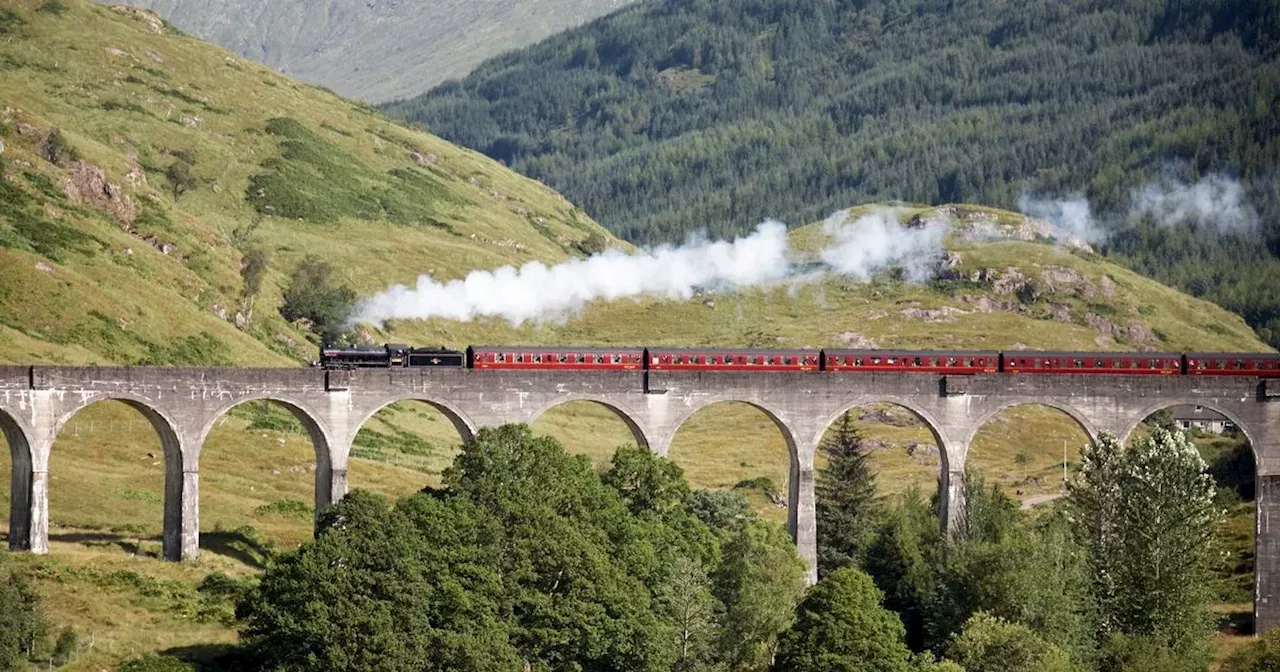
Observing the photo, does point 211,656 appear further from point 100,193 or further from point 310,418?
point 100,193

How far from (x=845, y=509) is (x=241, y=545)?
34842 millimetres

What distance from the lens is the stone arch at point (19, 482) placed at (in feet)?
294

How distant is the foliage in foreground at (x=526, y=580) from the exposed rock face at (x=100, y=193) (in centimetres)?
8065

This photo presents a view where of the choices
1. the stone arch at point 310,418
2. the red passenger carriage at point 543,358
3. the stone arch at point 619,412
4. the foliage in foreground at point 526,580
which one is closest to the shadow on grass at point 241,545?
the stone arch at point 310,418

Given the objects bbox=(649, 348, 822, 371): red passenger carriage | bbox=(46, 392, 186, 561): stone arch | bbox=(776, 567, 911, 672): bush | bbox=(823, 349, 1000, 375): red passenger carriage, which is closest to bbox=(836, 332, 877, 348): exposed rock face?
bbox=(823, 349, 1000, 375): red passenger carriage

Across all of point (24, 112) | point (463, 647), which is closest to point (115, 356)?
point (24, 112)

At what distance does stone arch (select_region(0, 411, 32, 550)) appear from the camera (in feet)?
294

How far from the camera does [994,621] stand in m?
84.6

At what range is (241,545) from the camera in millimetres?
98688

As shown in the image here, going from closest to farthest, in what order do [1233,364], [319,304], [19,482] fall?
[19,482]
[1233,364]
[319,304]

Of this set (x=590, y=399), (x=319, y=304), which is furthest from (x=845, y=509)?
(x=319, y=304)

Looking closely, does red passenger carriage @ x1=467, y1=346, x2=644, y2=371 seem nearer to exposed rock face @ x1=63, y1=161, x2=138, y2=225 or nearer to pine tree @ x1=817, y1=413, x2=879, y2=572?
pine tree @ x1=817, y1=413, x2=879, y2=572

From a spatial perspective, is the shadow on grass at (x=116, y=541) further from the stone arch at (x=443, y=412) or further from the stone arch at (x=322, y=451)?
the stone arch at (x=443, y=412)

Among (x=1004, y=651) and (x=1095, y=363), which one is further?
(x=1095, y=363)
